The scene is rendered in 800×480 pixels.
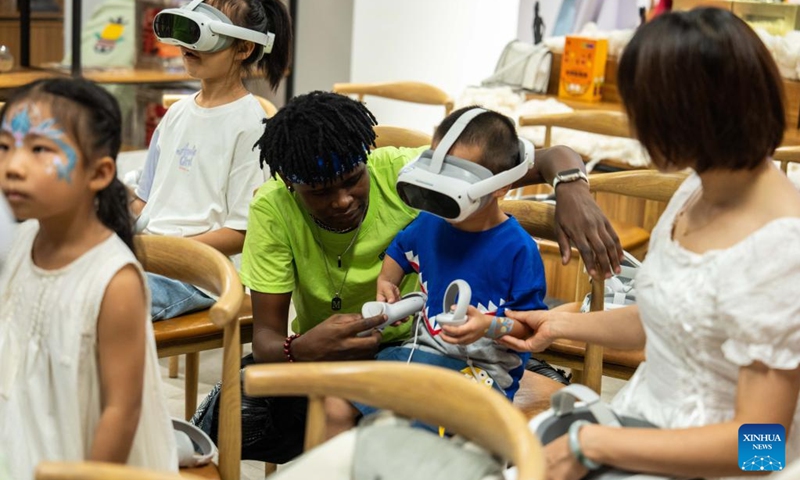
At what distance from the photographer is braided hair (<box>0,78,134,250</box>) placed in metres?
1.40

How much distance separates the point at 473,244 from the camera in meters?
1.82

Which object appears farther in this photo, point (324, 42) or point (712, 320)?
point (324, 42)

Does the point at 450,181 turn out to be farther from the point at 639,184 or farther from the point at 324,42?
the point at 324,42

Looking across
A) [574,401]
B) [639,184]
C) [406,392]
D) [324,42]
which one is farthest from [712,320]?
[324,42]

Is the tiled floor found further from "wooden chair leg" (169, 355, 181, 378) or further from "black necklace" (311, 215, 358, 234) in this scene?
"black necklace" (311, 215, 358, 234)

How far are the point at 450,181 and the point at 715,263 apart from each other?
0.49 meters

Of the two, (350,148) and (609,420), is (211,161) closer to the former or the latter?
(350,148)

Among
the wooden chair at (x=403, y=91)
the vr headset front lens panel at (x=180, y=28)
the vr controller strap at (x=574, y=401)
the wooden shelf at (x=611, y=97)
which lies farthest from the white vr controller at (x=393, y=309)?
the wooden shelf at (x=611, y=97)

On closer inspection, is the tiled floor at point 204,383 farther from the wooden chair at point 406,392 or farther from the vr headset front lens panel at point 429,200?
the wooden chair at point 406,392

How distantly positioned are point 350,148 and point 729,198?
694 millimetres

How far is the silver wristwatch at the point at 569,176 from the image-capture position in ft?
6.28

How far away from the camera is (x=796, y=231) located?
1292 mm

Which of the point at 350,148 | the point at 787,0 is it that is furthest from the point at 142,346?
the point at 787,0

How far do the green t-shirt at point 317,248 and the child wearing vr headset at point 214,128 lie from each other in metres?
0.37
